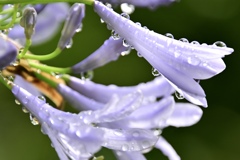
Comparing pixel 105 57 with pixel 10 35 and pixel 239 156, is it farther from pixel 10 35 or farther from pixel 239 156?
pixel 239 156

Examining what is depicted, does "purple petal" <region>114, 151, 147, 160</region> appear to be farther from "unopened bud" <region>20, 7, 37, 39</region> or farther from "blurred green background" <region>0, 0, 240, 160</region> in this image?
"blurred green background" <region>0, 0, 240, 160</region>

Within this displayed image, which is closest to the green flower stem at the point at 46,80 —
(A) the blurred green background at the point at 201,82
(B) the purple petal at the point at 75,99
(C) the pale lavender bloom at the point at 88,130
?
(B) the purple petal at the point at 75,99

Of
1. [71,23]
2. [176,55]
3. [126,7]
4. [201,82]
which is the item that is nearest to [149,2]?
[126,7]

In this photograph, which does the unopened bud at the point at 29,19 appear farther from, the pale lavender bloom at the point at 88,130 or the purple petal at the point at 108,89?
the purple petal at the point at 108,89

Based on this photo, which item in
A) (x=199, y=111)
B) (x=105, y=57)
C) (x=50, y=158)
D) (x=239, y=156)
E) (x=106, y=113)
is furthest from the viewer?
(x=239, y=156)

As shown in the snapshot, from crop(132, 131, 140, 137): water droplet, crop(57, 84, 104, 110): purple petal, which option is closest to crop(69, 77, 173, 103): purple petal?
crop(57, 84, 104, 110): purple petal

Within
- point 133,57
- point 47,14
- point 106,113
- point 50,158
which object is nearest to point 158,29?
point 133,57
